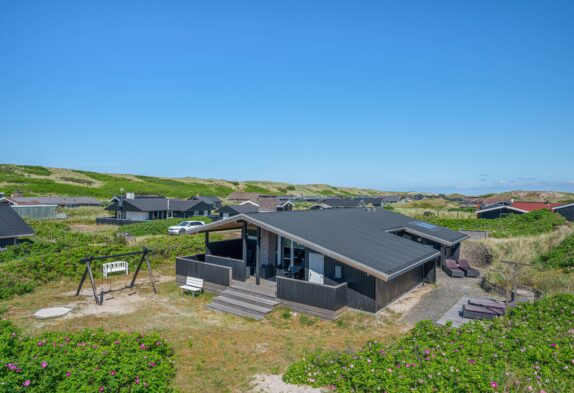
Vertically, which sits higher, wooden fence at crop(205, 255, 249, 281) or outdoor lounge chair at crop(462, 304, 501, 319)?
wooden fence at crop(205, 255, 249, 281)

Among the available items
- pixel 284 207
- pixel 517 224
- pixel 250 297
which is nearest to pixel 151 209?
pixel 284 207

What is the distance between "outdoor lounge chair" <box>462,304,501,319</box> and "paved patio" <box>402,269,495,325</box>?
53 cm

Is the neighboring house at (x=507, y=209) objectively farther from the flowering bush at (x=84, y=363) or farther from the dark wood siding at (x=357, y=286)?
the flowering bush at (x=84, y=363)

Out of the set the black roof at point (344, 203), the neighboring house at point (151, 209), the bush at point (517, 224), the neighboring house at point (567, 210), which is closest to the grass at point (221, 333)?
the bush at point (517, 224)

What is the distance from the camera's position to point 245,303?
14516 millimetres

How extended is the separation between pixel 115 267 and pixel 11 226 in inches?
420

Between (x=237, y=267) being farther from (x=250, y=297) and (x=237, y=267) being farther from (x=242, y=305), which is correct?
(x=242, y=305)

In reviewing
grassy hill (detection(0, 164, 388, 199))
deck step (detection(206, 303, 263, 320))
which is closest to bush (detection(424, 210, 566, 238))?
deck step (detection(206, 303, 263, 320))

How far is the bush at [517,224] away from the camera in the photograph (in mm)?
29955

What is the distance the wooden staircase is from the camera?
13789 mm

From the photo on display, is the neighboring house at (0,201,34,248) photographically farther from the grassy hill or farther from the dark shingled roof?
the grassy hill

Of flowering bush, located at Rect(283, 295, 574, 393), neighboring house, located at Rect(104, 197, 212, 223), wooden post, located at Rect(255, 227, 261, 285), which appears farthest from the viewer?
neighboring house, located at Rect(104, 197, 212, 223)

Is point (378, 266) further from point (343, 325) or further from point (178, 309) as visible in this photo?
point (178, 309)

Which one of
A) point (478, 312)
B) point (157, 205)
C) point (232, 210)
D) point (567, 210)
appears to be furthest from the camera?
point (232, 210)
